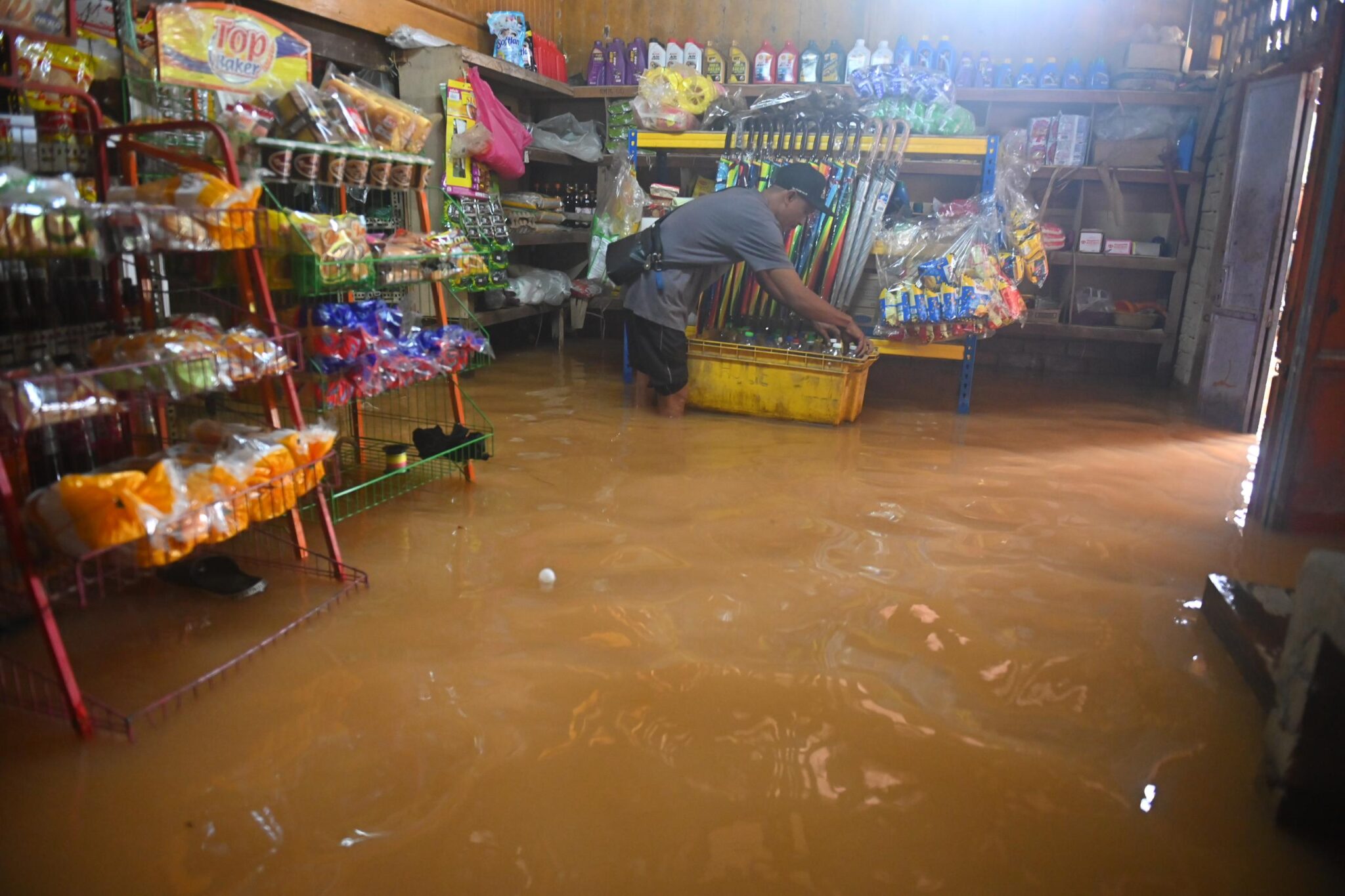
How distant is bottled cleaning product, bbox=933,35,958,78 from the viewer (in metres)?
7.00

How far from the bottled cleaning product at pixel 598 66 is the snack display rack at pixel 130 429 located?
5226 mm

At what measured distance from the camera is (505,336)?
293 inches

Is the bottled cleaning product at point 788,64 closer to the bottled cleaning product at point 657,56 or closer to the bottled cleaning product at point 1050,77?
the bottled cleaning product at point 657,56

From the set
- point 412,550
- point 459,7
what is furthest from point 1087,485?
point 459,7

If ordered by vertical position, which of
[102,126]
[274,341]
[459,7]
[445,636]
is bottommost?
[445,636]

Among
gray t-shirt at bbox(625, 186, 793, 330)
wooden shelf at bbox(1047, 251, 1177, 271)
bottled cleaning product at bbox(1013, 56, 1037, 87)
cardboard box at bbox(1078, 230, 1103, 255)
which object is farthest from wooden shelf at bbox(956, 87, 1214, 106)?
gray t-shirt at bbox(625, 186, 793, 330)

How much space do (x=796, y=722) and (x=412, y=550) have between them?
1536mm

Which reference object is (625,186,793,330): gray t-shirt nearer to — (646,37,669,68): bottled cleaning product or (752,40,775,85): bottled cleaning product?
(752,40,775,85): bottled cleaning product

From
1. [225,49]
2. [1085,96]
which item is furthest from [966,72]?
[225,49]

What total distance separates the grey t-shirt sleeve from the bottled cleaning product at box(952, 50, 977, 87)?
10.9 ft

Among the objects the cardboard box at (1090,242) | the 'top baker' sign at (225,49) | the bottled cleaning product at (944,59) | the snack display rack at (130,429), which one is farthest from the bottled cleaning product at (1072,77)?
the snack display rack at (130,429)

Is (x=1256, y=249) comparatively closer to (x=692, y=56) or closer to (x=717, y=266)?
(x=717, y=266)

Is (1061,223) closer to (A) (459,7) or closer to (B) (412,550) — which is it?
(A) (459,7)

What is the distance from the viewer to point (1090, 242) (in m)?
6.73
